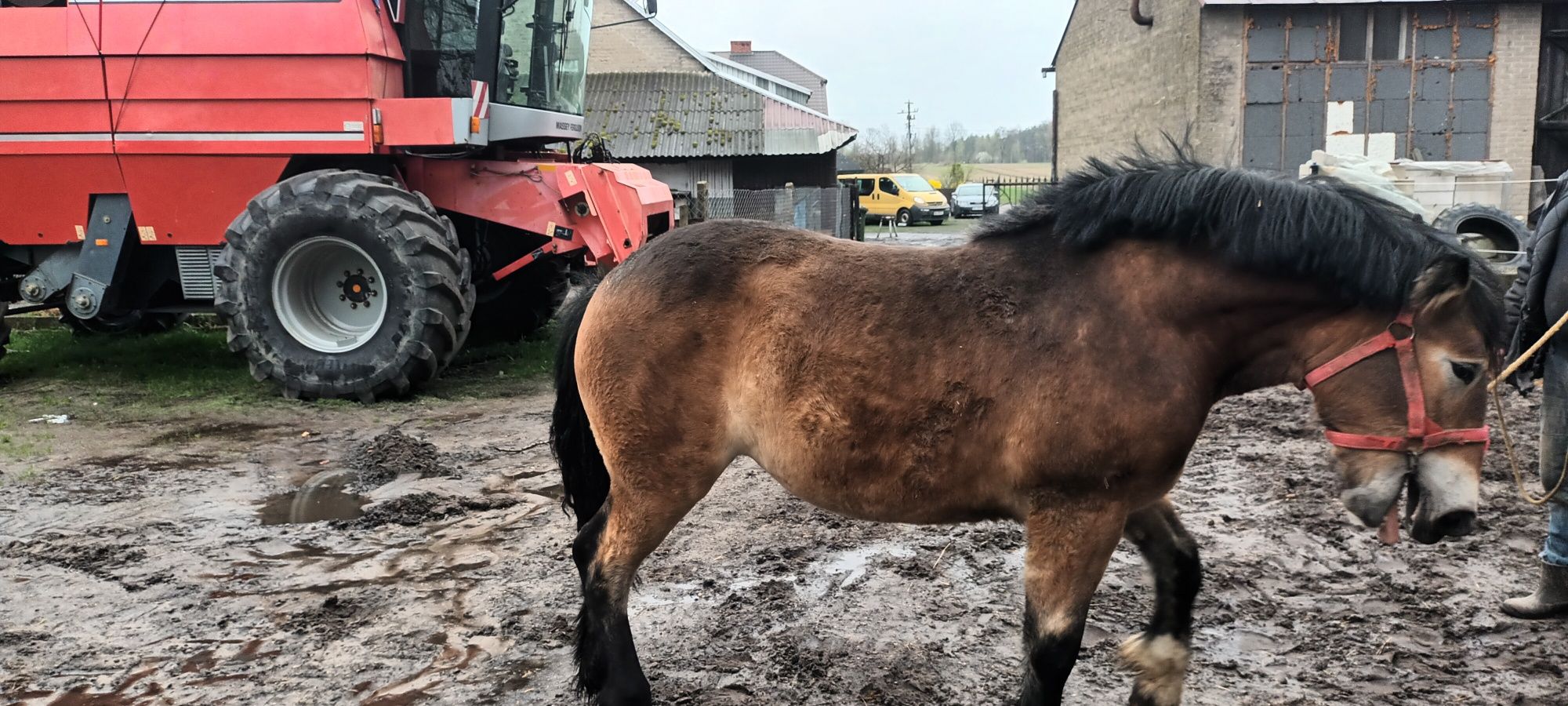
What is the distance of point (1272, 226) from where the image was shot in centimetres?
259

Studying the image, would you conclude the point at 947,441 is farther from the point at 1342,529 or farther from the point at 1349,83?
the point at 1349,83

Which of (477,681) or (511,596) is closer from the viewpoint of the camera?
(477,681)

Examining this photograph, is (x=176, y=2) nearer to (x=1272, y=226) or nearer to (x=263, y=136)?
(x=263, y=136)

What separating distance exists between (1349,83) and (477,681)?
67.6 ft

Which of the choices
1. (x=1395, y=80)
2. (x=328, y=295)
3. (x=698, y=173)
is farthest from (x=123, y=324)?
(x=1395, y=80)

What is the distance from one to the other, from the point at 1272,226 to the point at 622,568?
2.10 metres

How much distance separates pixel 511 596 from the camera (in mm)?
3920

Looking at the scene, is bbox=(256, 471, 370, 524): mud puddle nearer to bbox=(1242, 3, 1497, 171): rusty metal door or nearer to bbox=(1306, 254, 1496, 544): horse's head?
bbox=(1306, 254, 1496, 544): horse's head

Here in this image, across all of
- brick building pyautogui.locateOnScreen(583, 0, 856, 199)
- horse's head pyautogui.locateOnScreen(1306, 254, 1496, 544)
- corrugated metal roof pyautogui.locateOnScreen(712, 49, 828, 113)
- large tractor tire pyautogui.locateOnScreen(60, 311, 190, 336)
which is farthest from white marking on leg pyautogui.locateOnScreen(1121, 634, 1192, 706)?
corrugated metal roof pyautogui.locateOnScreen(712, 49, 828, 113)

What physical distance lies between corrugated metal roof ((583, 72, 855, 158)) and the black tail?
1735 centimetres

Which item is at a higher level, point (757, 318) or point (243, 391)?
point (757, 318)

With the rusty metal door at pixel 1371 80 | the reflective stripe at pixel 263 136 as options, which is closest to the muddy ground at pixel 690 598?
the reflective stripe at pixel 263 136

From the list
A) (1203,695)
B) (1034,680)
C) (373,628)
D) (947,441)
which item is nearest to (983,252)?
(947,441)

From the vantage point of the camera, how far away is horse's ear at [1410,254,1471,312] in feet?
7.91
